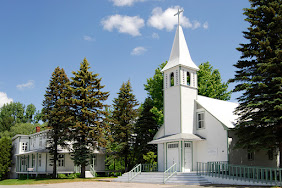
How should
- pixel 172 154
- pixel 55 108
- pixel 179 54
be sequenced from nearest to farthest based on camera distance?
pixel 172 154
pixel 179 54
pixel 55 108

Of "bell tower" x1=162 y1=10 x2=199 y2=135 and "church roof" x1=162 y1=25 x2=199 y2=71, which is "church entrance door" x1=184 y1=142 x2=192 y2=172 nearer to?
"bell tower" x1=162 y1=10 x2=199 y2=135

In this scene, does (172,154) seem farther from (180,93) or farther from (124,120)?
(124,120)

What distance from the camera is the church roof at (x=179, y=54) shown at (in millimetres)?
29688

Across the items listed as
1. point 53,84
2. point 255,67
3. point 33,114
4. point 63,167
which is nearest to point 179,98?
point 255,67

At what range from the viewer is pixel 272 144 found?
20.8 m

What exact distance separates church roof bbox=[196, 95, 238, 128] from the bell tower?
118 cm

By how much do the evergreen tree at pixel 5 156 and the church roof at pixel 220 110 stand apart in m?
34.8

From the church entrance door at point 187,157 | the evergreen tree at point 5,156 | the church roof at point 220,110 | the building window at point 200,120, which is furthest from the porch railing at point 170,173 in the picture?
the evergreen tree at point 5,156

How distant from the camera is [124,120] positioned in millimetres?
37750

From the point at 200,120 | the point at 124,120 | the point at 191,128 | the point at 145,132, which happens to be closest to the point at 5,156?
the point at 124,120

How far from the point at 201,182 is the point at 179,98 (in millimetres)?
8402

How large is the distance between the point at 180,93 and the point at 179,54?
3994 millimetres

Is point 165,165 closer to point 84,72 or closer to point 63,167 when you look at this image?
point 84,72

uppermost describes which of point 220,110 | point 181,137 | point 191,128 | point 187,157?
point 220,110
